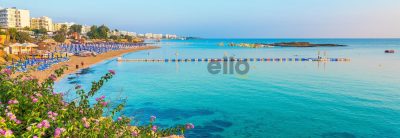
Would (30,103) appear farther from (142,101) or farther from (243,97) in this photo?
(243,97)

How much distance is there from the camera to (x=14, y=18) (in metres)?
104

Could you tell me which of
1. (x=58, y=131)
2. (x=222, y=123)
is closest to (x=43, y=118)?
(x=58, y=131)

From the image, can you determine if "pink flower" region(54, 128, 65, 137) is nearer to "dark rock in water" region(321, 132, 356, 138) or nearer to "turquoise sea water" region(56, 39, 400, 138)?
"turquoise sea water" region(56, 39, 400, 138)

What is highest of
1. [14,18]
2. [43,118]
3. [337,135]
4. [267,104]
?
[14,18]

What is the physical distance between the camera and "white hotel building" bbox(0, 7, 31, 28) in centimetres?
10019

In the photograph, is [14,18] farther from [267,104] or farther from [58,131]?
[58,131]

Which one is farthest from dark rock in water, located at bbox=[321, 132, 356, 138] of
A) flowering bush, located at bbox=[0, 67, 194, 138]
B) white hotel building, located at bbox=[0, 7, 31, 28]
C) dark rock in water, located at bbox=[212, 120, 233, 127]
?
white hotel building, located at bbox=[0, 7, 31, 28]

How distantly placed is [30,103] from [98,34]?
10871cm

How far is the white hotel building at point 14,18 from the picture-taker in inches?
3944

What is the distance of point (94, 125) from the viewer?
385cm

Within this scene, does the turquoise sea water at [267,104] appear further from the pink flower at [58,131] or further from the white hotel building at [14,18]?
the white hotel building at [14,18]

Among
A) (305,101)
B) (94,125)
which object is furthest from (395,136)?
(94,125)

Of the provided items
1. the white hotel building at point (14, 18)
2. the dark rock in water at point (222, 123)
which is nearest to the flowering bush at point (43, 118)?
the dark rock in water at point (222, 123)

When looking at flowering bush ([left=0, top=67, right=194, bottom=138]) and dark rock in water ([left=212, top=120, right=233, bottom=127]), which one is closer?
flowering bush ([left=0, top=67, right=194, bottom=138])
